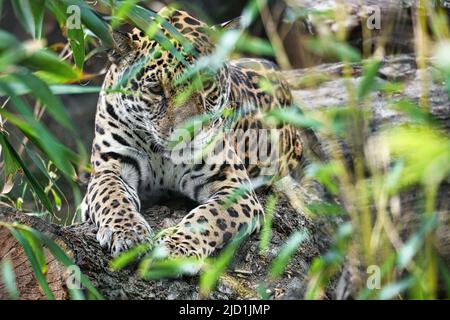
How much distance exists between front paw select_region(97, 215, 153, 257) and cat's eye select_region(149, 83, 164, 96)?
0.90m

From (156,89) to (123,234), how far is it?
3.65 ft

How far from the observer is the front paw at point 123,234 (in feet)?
17.0

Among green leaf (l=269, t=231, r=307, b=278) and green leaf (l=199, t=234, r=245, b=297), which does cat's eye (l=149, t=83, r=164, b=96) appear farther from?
green leaf (l=269, t=231, r=307, b=278)

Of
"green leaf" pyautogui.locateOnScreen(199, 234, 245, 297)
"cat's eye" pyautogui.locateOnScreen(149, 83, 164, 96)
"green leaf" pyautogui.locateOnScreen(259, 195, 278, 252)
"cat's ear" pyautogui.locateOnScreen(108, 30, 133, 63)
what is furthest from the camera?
"cat's ear" pyautogui.locateOnScreen(108, 30, 133, 63)

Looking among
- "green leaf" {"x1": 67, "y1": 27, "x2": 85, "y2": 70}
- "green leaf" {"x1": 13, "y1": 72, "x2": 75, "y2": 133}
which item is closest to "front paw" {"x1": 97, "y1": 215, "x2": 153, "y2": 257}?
"green leaf" {"x1": 67, "y1": 27, "x2": 85, "y2": 70}

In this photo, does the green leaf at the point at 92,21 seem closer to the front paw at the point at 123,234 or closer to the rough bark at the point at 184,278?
the rough bark at the point at 184,278

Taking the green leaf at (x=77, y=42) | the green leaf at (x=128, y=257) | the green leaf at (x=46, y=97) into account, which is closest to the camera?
the green leaf at (x=46, y=97)

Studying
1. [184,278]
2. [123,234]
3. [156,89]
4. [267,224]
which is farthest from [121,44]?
[184,278]

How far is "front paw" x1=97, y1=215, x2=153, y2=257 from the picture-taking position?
5180 millimetres

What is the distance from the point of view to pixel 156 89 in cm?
582

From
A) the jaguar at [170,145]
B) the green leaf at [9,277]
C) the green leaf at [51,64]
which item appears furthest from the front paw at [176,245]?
the green leaf at [51,64]

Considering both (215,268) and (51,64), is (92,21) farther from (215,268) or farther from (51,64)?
(215,268)
